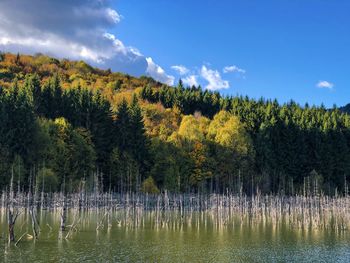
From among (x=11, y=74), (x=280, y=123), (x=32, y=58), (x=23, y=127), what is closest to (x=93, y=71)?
(x=32, y=58)

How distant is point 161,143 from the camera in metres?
87.5

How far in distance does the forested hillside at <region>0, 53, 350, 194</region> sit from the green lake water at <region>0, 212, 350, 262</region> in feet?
51.8

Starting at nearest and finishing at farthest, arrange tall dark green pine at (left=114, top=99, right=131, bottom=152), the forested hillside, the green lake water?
1. the green lake water
2. the forested hillside
3. tall dark green pine at (left=114, top=99, right=131, bottom=152)

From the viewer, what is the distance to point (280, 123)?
109 meters

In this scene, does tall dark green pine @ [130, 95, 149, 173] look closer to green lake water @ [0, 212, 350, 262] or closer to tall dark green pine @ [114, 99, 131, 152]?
tall dark green pine @ [114, 99, 131, 152]

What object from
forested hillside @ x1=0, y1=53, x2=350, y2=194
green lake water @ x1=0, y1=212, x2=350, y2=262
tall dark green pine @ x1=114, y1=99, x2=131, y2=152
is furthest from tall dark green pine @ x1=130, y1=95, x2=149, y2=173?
green lake water @ x1=0, y1=212, x2=350, y2=262

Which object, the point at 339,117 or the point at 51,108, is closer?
the point at 51,108

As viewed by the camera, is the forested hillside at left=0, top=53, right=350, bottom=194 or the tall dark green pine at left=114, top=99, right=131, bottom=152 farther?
the tall dark green pine at left=114, top=99, right=131, bottom=152

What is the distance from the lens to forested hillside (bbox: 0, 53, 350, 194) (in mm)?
68938

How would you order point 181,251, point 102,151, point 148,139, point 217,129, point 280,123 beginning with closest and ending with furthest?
point 181,251, point 102,151, point 148,139, point 217,129, point 280,123

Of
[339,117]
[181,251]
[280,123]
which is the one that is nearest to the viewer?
[181,251]

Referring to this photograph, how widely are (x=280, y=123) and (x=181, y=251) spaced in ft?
265

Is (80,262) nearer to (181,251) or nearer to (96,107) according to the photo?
(181,251)

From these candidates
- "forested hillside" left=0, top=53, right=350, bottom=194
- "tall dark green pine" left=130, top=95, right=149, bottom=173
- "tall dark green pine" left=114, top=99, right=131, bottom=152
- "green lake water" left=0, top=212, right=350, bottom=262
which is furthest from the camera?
"tall dark green pine" left=114, top=99, right=131, bottom=152
